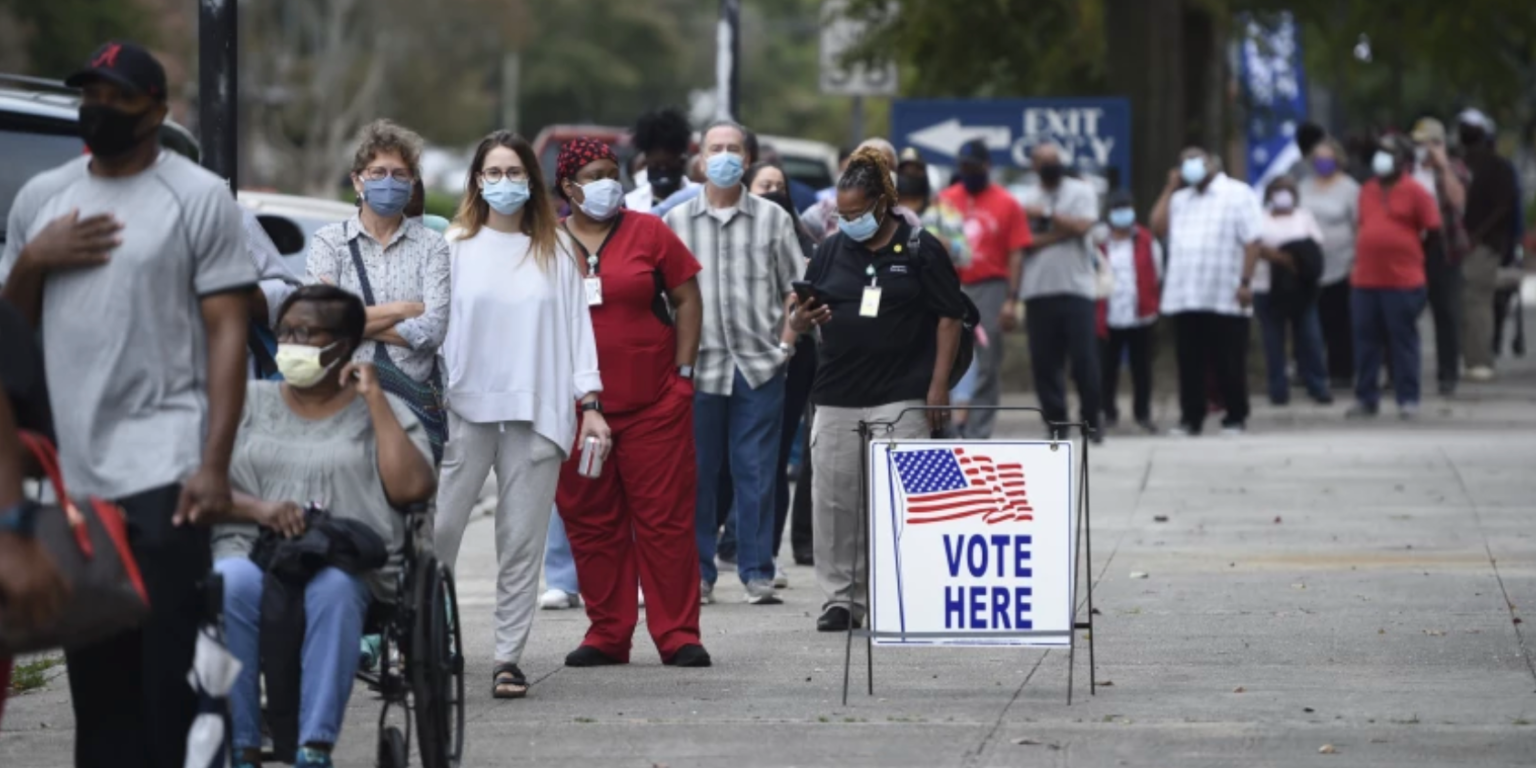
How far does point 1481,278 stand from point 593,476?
50.0ft

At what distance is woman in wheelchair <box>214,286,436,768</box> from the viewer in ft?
22.6

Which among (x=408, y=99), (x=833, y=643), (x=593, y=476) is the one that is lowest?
(x=833, y=643)

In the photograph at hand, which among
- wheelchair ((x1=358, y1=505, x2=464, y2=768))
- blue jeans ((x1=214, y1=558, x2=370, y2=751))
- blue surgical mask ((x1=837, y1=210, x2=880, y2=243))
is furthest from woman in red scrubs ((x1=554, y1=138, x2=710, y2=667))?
blue jeans ((x1=214, y1=558, x2=370, y2=751))

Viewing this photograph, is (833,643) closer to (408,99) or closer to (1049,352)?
(1049,352)

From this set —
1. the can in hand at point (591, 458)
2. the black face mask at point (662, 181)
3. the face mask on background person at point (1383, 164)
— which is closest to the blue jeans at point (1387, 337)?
the face mask on background person at point (1383, 164)

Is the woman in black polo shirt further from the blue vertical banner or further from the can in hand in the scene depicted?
the blue vertical banner

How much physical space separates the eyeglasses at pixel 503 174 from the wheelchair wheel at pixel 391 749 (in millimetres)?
2450

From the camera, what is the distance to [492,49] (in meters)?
76.7

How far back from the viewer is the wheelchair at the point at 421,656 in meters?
6.95

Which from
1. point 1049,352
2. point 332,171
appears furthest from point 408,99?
point 1049,352

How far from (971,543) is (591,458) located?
4.44 ft

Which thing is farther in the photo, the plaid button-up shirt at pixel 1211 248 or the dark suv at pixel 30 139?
the plaid button-up shirt at pixel 1211 248

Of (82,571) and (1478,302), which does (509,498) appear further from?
(1478,302)

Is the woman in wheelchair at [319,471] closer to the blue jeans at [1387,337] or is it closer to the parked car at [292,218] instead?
the parked car at [292,218]
